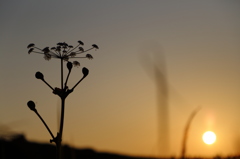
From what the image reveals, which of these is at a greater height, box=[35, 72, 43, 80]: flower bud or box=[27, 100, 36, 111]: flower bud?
box=[35, 72, 43, 80]: flower bud

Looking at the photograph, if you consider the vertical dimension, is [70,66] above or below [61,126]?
above

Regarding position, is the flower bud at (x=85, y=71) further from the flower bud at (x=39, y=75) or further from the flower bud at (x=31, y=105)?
the flower bud at (x=31, y=105)

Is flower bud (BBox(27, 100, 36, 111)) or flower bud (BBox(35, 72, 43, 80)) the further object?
flower bud (BBox(35, 72, 43, 80))

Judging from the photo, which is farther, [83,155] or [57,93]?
[83,155]

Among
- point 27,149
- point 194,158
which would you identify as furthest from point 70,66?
point 27,149

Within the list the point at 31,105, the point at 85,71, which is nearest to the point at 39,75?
the point at 31,105

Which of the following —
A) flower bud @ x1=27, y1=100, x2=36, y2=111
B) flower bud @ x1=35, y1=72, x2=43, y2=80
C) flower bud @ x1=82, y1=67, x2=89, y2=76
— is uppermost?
flower bud @ x1=82, y1=67, x2=89, y2=76

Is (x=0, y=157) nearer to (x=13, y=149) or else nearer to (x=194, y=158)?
(x=194, y=158)

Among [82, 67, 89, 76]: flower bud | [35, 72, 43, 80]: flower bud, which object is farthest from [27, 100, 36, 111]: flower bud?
[82, 67, 89, 76]: flower bud

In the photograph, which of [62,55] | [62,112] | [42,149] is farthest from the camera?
[42,149]

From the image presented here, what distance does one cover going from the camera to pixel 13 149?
10125 millimetres

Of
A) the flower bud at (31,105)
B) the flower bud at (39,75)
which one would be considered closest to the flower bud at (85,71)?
the flower bud at (39,75)

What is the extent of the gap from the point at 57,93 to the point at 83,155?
5.24m

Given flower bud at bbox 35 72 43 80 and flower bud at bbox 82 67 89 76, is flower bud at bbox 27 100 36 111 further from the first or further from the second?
flower bud at bbox 82 67 89 76
